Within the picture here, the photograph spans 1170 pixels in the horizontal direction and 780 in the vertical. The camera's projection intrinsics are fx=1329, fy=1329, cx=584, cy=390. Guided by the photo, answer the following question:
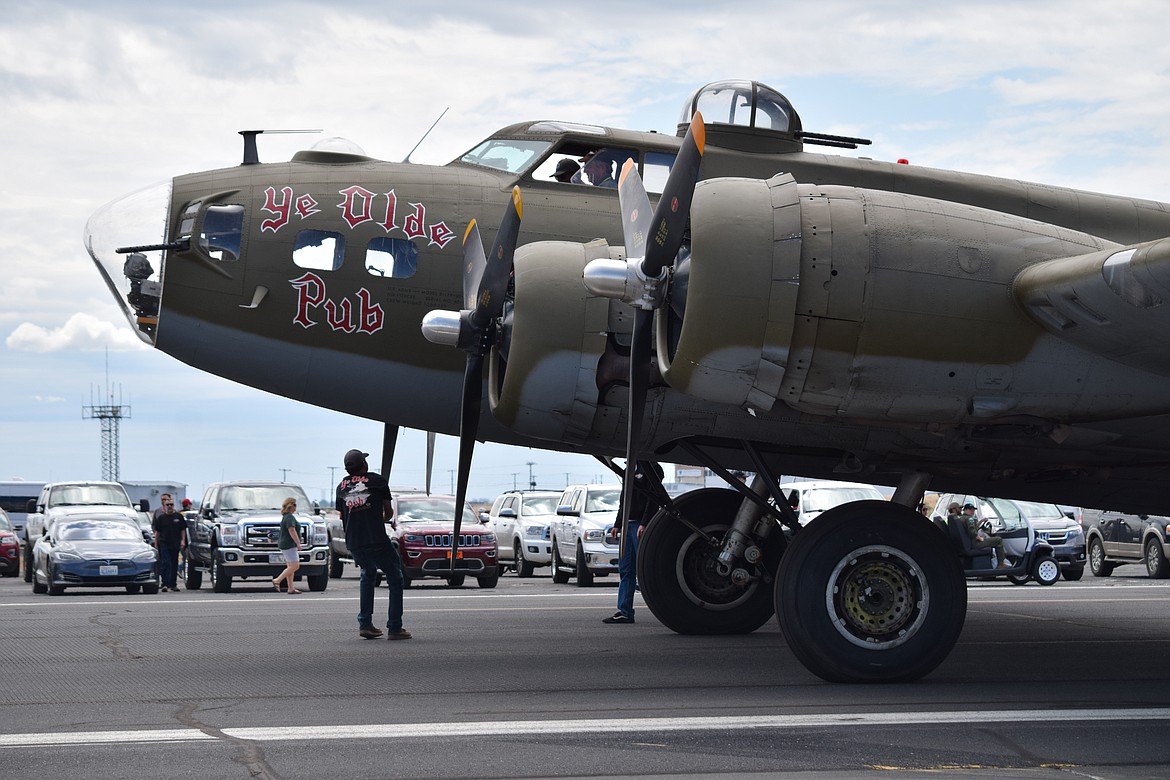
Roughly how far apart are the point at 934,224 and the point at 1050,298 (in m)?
0.97

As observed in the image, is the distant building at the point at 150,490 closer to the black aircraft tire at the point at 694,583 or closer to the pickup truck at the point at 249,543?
the pickup truck at the point at 249,543

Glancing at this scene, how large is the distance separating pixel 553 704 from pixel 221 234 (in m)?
5.07

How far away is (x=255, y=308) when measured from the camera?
37.4 feet

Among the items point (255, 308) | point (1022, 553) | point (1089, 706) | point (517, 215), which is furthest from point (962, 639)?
point (1022, 553)

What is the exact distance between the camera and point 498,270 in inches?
429

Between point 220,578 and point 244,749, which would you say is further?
point 220,578

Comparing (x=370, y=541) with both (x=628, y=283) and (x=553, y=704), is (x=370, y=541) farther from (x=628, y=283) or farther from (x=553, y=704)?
(x=628, y=283)

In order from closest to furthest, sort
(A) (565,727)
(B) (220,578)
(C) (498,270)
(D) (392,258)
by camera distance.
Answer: (A) (565,727) < (C) (498,270) < (D) (392,258) < (B) (220,578)

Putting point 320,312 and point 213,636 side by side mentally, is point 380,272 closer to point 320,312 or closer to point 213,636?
point 320,312

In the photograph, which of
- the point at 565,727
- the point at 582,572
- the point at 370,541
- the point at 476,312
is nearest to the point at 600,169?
the point at 476,312

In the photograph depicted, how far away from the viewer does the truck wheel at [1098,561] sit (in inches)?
1181

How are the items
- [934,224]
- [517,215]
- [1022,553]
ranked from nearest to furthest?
[934,224], [517,215], [1022,553]

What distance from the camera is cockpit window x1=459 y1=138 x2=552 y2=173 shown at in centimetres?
1260

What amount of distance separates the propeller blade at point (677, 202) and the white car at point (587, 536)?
15.3m
